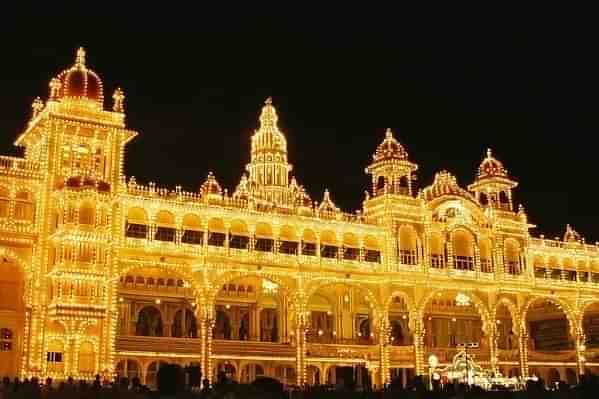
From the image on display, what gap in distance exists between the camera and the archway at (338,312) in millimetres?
56069

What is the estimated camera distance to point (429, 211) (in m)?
56.0

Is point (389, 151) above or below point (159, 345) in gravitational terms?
above

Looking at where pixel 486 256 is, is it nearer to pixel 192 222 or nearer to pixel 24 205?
pixel 192 222

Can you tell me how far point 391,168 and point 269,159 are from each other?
68.7 ft

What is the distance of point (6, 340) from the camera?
134 ft

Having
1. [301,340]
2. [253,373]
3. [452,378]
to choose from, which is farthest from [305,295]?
[452,378]

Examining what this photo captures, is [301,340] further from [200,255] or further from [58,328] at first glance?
[58,328]

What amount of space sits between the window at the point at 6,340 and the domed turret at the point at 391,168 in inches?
1026

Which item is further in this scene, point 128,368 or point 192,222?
point 128,368

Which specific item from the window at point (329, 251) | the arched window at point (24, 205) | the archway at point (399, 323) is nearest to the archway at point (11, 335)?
the arched window at point (24, 205)

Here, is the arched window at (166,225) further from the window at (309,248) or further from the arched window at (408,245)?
the arched window at (408,245)

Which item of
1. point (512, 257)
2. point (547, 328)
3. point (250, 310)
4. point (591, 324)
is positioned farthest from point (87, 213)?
point (591, 324)

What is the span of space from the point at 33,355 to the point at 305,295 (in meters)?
17.0

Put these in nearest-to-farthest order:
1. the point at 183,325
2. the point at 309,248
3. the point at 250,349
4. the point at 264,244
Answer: the point at 250,349 < the point at 264,244 < the point at 309,248 < the point at 183,325
